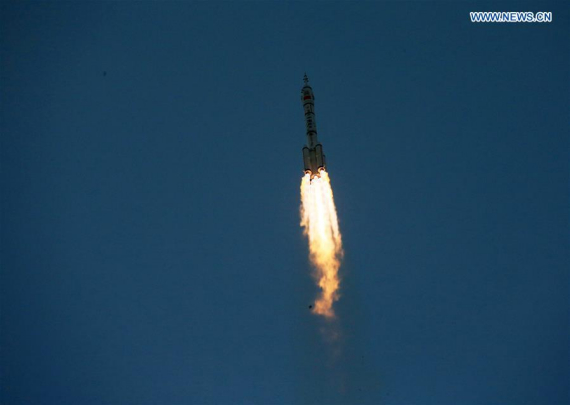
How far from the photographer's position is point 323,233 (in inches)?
2584

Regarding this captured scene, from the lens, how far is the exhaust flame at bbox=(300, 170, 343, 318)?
6450cm

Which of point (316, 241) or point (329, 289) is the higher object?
point (316, 241)

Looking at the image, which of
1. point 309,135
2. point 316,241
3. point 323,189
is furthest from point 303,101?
point 316,241

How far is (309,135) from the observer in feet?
201

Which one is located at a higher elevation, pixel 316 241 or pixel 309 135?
pixel 309 135

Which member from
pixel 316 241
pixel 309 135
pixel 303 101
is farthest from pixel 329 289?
pixel 303 101

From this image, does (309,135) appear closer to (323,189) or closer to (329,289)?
(323,189)

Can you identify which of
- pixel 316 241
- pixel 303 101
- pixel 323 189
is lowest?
pixel 316 241

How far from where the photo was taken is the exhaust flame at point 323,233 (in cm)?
6450

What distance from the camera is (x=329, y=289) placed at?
64812 mm

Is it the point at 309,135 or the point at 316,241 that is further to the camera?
the point at 316,241

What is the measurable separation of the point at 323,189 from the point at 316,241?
6478 millimetres

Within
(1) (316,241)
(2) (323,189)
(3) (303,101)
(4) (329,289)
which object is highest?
(3) (303,101)

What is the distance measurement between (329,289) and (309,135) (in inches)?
735
